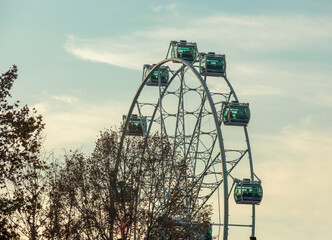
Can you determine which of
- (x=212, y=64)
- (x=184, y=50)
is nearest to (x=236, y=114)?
(x=212, y=64)

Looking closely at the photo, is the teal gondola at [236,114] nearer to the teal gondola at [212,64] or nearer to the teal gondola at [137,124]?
the teal gondola at [212,64]

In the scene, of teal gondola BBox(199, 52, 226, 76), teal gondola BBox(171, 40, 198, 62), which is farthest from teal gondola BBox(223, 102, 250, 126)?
teal gondola BBox(171, 40, 198, 62)

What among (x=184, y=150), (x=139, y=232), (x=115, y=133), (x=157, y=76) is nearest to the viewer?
(x=139, y=232)

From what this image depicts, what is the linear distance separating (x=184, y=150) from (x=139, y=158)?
854 centimetres

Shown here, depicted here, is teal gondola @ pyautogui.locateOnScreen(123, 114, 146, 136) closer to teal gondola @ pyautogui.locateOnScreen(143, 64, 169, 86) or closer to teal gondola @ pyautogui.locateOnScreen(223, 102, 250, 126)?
teal gondola @ pyautogui.locateOnScreen(143, 64, 169, 86)

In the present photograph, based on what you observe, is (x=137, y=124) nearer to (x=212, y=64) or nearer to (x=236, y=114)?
(x=212, y=64)

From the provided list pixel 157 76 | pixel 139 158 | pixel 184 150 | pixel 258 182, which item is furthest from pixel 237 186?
pixel 157 76

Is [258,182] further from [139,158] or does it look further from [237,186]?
[139,158]

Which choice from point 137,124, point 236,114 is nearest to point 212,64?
point 236,114

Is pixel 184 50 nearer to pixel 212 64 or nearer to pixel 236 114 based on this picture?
pixel 212 64

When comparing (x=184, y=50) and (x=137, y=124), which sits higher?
(x=184, y=50)

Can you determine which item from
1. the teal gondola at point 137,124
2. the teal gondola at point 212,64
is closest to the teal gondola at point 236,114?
the teal gondola at point 212,64

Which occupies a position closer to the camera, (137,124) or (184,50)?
(184,50)

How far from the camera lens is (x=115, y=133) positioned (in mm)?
50438
